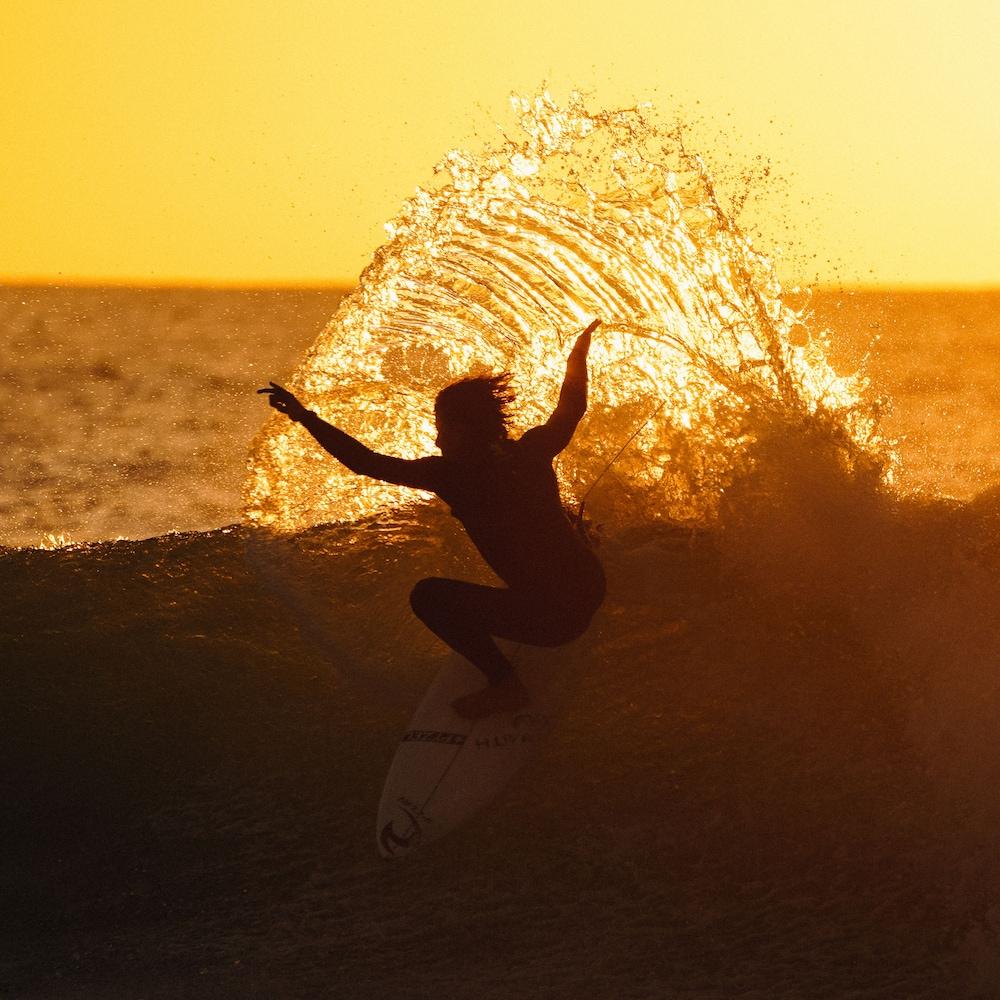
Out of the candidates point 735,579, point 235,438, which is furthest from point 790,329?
point 235,438

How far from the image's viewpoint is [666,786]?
5184 millimetres

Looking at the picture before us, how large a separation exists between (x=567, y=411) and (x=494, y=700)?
1.16m

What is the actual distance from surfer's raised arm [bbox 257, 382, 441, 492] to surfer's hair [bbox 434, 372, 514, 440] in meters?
0.17

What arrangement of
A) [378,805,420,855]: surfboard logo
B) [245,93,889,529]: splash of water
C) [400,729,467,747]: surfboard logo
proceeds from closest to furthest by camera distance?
[378,805,420,855]: surfboard logo
[400,729,467,747]: surfboard logo
[245,93,889,529]: splash of water

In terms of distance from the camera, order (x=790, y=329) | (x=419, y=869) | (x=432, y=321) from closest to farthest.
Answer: (x=419, y=869)
(x=790, y=329)
(x=432, y=321)

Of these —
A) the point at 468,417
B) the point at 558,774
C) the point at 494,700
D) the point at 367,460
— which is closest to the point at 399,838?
the point at 494,700

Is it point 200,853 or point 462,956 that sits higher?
point 200,853

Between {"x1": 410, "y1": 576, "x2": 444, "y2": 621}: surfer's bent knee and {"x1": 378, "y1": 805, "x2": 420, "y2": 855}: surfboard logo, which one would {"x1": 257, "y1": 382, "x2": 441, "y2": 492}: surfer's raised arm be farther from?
{"x1": 378, "y1": 805, "x2": 420, "y2": 855}: surfboard logo

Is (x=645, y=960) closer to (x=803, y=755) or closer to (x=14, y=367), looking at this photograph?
(x=803, y=755)

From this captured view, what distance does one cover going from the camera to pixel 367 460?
443 centimetres

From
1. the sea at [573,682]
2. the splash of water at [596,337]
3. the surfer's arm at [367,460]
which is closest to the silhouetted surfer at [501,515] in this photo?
the surfer's arm at [367,460]

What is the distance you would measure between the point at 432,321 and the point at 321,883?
10.9ft

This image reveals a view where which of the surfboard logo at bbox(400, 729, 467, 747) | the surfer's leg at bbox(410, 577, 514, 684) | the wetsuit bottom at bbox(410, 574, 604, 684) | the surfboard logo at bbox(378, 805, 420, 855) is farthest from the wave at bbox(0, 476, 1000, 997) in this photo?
the surfer's leg at bbox(410, 577, 514, 684)

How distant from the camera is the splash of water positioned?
649 centimetres
